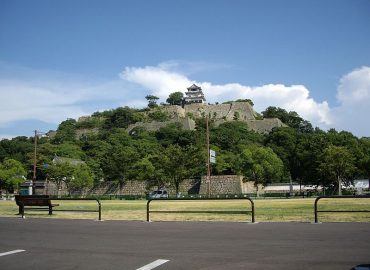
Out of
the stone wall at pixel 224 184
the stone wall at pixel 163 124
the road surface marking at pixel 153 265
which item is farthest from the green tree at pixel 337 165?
the stone wall at pixel 163 124

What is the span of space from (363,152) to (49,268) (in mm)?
64450

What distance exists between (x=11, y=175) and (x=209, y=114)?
72.4m

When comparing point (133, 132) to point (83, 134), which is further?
point (83, 134)

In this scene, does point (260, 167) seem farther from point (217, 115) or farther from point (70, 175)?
point (217, 115)

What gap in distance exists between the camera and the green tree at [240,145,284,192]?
59.1 meters

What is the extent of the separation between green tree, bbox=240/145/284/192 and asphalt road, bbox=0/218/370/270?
48558mm

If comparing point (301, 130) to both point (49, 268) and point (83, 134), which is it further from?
point (49, 268)

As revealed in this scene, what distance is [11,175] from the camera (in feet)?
225

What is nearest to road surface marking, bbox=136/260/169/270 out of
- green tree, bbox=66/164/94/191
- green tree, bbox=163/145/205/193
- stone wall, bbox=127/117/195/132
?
green tree, bbox=163/145/205/193

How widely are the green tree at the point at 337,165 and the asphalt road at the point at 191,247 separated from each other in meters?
45.7

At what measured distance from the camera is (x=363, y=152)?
207ft

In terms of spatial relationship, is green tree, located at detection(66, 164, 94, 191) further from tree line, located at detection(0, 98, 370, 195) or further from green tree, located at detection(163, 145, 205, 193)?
green tree, located at detection(163, 145, 205, 193)

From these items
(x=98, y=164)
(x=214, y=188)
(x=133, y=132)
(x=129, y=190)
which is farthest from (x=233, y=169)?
(x=133, y=132)

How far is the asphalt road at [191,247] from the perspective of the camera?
239 inches
